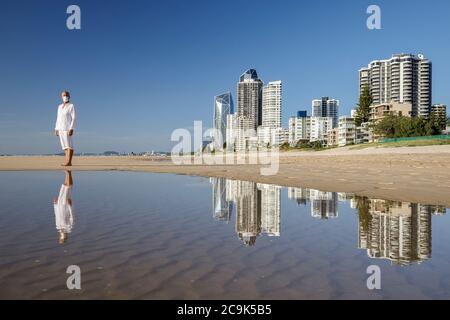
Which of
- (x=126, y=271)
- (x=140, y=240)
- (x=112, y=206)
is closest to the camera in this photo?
(x=126, y=271)

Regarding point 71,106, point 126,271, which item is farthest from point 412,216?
point 71,106

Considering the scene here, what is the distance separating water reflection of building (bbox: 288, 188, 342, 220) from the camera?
8.39 metres

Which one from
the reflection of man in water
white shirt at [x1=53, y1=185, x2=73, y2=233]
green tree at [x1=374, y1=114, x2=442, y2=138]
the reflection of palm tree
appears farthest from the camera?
green tree at [x1=374, y1=114, x2=442, y2=138]

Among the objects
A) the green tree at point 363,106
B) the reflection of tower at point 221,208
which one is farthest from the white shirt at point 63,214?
the green tree at point 363,106

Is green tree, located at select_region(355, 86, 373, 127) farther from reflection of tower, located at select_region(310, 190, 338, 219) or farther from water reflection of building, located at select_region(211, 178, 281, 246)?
water reflection of building, located at select_region(211, 178, 281, 246)

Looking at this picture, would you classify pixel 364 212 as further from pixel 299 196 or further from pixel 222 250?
pixel 222 250

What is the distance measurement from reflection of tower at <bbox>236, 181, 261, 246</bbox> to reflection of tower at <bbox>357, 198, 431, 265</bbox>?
5.85 feet

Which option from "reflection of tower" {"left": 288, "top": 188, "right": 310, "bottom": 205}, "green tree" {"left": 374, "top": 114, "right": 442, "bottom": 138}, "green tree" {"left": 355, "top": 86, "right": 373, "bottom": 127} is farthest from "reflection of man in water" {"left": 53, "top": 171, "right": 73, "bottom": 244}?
"green tree" {"left": 374, "top": 114, "right": 442, "bottom": 138}

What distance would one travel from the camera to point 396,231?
6.48 m

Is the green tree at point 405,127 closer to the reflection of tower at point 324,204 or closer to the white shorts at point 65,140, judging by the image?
the white shorts at point 65,140

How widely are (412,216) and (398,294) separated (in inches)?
190

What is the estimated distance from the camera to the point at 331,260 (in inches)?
189

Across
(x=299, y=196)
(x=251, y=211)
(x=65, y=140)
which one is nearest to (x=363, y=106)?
(x=65, y=140)
